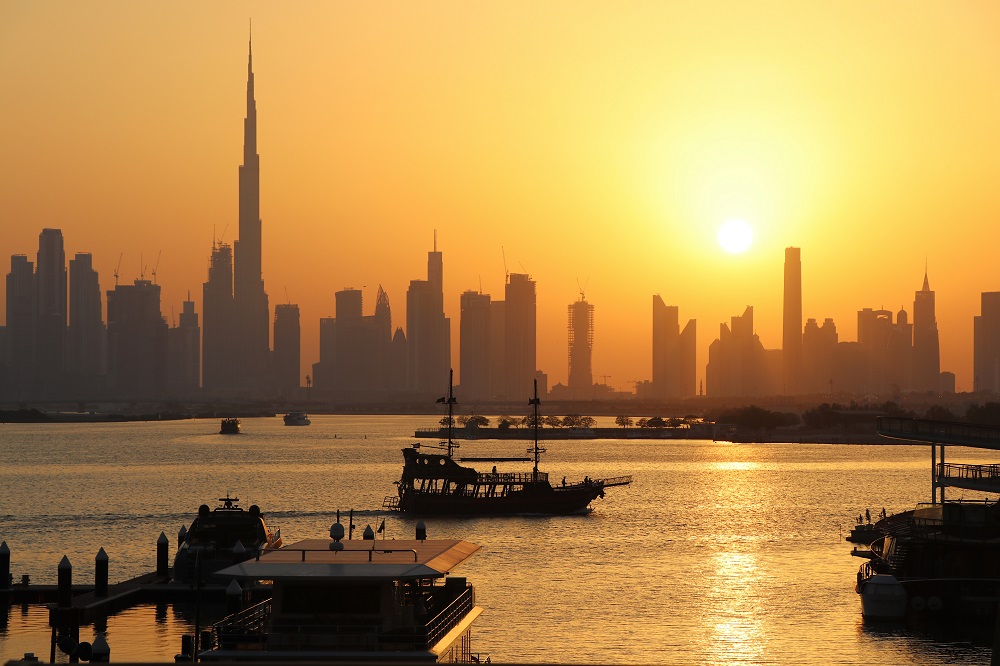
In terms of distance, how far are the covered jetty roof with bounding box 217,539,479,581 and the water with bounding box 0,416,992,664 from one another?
13.9 meters

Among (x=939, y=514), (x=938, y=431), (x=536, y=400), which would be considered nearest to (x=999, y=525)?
(x=939, y=514)

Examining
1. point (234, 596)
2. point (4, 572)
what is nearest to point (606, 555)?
point (4, 572)

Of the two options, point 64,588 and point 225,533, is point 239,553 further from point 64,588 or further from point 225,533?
point 64,588

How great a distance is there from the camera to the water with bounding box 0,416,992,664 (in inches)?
1951

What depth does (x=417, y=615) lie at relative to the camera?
30203 mm

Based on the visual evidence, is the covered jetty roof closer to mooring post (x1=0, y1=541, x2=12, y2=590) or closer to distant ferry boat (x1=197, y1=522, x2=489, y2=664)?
distant ferry boat (x1=197, y1=522, x2=489, y2=664)

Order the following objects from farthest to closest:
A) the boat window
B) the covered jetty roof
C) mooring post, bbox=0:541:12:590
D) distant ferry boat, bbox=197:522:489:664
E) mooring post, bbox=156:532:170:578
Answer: mooring post, bbox=156:532:170:578, mooring post, bbox=0:541:12:590, the boat window, the covered jetty roof, distant ferry boat, bbox=197:522:489:664

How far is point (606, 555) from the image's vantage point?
77.5 m

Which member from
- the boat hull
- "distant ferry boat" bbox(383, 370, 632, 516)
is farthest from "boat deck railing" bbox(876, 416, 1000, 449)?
"distant ferry boat" bbox(383, 370, 632, 516)

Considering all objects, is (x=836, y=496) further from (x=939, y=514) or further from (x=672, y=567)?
(x=939, y=514)

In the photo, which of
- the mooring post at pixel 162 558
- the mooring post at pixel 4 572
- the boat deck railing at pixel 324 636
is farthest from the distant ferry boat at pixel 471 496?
the boat deck railing at pixel 324 636

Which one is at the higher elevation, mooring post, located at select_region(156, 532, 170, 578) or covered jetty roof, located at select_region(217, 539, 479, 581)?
covered jetty roof, located at select_region(217, 539, 479, 581)

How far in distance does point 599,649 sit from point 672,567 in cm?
2426

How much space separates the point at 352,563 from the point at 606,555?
49.5m
